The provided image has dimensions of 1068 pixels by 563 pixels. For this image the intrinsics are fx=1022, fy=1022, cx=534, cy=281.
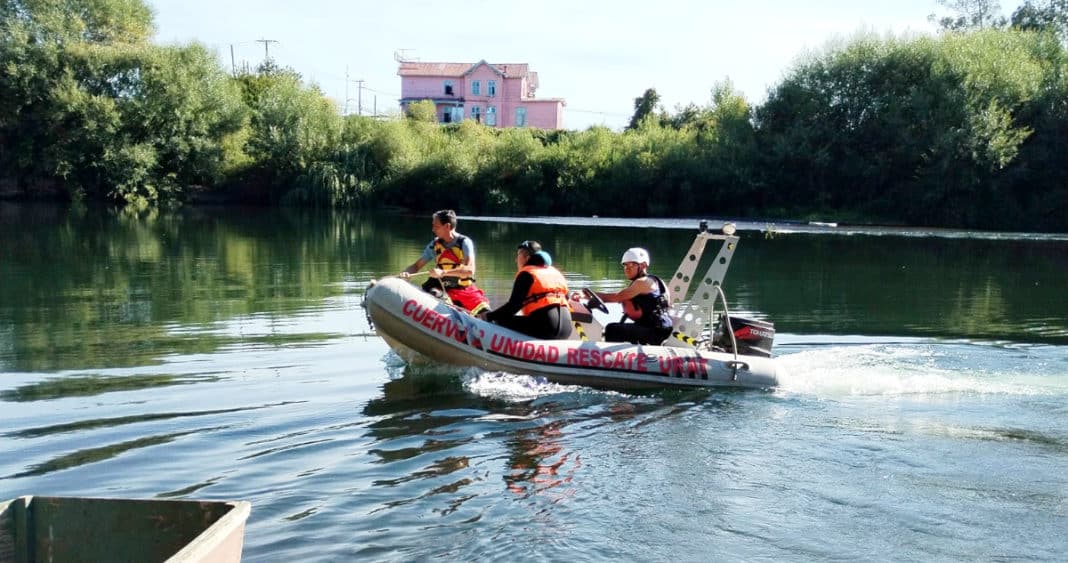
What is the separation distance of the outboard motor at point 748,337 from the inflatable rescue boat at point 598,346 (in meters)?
0.01

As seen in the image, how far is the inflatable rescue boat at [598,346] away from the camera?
988 centimetres

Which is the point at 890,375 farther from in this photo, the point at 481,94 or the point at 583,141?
the point at 481,94

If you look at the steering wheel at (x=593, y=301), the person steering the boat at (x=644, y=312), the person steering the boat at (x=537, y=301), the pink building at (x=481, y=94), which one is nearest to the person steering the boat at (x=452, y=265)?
the person steering the boat at (x=537, y=301)

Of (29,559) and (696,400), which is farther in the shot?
(696,400)

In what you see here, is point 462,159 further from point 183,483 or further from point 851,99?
point 183,483

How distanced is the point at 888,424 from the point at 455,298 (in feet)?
15.7

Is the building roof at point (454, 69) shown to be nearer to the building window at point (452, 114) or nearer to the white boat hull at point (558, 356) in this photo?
the building window at point (452, 114)

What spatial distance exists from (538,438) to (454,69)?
82037 mm

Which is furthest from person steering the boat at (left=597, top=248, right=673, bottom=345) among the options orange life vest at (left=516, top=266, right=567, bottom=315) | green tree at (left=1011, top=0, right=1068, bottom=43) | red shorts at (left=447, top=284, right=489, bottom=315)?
green tree at (left=1011, top=0, right=1068, bottom=43)

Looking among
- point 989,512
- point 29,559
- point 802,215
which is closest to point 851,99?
point 802,215

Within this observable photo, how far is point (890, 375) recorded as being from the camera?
33.3 ft

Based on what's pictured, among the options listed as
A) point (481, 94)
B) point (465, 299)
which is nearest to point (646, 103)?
point (481, 94)

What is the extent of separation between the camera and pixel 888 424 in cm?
845

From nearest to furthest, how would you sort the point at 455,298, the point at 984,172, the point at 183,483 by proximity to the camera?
1. the point at 183,483
2. the point at 455,298
3. the point at 984,172
